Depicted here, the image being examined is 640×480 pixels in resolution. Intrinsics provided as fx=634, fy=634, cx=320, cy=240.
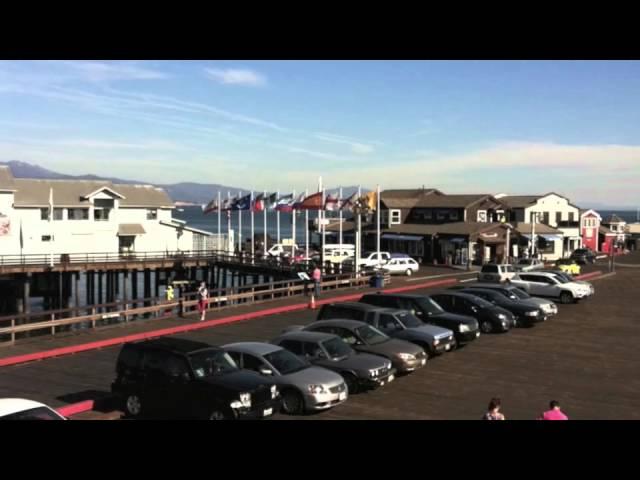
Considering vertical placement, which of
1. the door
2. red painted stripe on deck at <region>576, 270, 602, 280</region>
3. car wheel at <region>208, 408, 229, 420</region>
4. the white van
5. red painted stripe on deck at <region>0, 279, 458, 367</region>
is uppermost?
the door

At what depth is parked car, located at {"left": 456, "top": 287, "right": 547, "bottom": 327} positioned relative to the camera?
25.7m

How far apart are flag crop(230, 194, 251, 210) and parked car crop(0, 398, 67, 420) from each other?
135ft

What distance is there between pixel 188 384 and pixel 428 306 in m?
12.3

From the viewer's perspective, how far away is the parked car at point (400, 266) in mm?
47188

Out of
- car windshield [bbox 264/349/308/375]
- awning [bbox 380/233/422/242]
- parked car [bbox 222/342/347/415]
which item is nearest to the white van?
awning [bbox 380/233/422/242]

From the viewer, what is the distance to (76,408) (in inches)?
536

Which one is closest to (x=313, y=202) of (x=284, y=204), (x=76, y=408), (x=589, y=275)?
(x=284, y=204)

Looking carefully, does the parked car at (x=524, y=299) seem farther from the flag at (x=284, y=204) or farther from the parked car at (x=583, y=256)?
the parked car at (x=583, y=256)

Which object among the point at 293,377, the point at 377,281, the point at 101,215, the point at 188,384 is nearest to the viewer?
the point at 188,384

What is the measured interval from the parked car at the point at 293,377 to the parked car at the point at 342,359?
0.92m

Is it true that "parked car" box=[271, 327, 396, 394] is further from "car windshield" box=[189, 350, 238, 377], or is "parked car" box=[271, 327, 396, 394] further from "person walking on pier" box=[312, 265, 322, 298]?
"person walking on pier" box=[312, 265, 322, 298]

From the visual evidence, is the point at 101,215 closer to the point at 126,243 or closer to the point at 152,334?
the point at 126,243
